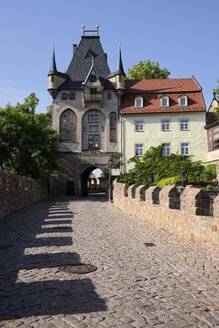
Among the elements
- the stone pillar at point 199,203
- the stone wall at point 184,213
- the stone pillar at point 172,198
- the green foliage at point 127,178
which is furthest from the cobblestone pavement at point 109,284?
the green foliage at point 127,178

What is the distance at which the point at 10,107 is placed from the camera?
36125 mm

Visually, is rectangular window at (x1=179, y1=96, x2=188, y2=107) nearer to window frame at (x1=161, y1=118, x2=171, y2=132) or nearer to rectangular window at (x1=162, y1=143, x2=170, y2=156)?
window frame at (x1=161, y1=118, x2=171, y2=132)

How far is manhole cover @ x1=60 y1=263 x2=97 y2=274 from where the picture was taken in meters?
6.93

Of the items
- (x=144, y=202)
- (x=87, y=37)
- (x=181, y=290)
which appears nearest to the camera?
(x=181, y=290)

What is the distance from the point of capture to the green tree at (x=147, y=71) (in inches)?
2105

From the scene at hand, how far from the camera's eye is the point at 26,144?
116ft

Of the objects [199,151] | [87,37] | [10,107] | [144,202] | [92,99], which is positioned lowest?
[144,202]

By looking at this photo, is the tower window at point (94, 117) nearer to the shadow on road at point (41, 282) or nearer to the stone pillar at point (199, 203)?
the shadow on road at point (41, 282)

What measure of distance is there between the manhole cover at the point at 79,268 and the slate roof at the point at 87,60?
43.1 m

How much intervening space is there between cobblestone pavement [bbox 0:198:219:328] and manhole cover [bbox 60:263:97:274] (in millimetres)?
129

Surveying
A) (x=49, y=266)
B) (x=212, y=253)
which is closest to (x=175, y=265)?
(x=212, y=253)

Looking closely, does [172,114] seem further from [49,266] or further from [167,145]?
[49,266]

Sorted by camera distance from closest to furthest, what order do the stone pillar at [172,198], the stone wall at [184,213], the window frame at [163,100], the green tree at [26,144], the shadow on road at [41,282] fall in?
the shadow on road at [41,282]
the stone wall at [184,213]
the stone pillar at [172,198]
the green tree at [26,144]
the window frame at [163,100]

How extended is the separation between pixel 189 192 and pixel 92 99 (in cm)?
3654
